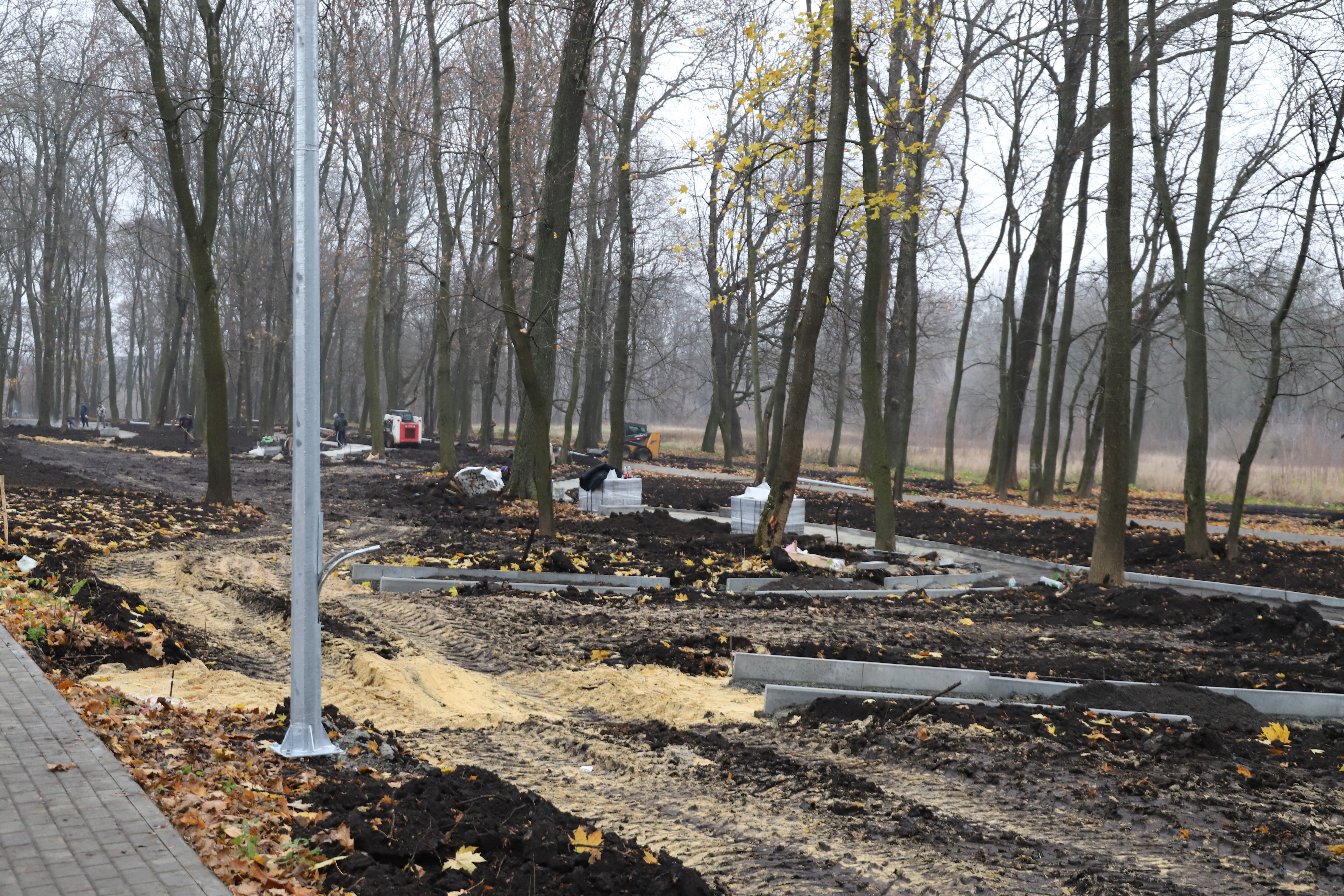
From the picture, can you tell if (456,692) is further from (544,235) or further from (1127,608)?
(544,235)

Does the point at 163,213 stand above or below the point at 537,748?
above

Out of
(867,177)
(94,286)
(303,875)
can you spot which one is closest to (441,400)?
(867,177)

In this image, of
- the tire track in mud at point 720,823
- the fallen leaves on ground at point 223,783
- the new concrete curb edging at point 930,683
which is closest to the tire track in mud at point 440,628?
the tire track in mud at point 720,823

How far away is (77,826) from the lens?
3.96m

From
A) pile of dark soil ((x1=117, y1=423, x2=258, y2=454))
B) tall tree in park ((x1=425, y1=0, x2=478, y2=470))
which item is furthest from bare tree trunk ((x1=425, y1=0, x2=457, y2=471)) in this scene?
pile of dark soil ((x1=117, y1=423, x2=258, y2=454))

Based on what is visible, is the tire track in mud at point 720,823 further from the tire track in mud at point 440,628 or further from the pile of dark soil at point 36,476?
the pile of dark soil at point 36,476

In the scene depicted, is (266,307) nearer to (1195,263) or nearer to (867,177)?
(867,177)

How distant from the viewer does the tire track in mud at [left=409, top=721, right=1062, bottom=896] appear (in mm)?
4234

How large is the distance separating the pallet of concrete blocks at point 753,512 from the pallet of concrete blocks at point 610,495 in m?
3.11

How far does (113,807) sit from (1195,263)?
51.4 feet

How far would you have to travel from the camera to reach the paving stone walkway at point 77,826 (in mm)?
3500

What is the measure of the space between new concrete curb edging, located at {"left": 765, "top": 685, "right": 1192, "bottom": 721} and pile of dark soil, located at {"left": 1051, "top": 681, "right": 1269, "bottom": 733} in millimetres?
78

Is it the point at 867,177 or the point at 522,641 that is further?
the point at 867,177

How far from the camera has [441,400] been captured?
27.1 m
